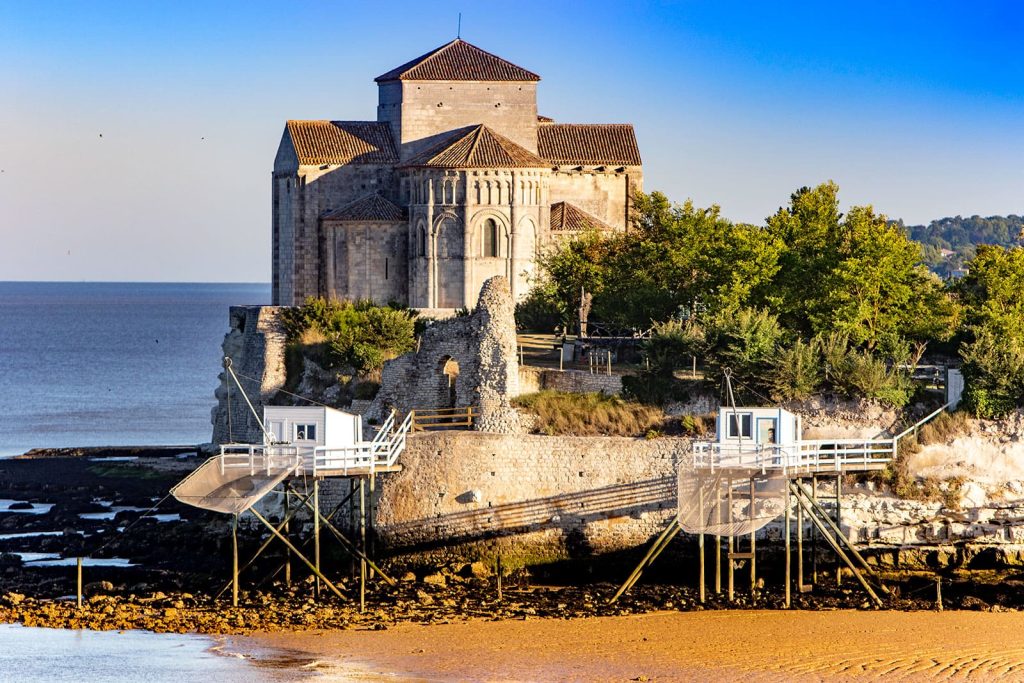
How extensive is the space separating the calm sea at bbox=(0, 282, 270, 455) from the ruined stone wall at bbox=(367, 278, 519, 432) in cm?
2265

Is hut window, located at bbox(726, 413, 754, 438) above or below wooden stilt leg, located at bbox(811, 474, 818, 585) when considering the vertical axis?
above

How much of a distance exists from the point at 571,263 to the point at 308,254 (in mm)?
10385

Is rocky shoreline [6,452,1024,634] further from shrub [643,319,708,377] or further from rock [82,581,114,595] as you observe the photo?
shrub [643,319,708,377]

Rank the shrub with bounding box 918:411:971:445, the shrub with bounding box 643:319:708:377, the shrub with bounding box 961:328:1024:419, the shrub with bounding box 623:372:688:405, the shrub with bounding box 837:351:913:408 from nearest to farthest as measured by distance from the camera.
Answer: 1. the shrub with bounding box 918:411:971:445
2. the shrub with bounding box 961:328:1024:419
3. the shrub with bounding box 837:351:913:408
4. the shrub with bounding box 623:372:688:405
5. the shrub with bounding box 643:319:708:377

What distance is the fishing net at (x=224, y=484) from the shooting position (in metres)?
34.5

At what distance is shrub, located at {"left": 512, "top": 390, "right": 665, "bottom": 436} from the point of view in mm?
40188

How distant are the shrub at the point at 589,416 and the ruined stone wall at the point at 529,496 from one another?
1659 millimetres

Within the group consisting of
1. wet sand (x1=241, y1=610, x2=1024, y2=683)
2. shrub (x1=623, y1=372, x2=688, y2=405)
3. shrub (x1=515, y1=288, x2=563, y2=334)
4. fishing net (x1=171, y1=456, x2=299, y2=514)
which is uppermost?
shrub (x1=515, y1=288, x2=563, y2=334)

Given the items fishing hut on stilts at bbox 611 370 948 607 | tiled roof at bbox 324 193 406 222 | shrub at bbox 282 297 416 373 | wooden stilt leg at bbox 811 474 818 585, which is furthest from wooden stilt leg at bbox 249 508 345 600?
tiled roof at bbox 324 193 406 222

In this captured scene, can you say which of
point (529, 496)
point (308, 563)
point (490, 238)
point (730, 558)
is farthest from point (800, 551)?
point (490, 238)

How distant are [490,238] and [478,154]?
107 inches

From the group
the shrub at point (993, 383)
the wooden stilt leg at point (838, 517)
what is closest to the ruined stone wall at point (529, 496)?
the wooden stilt leg at point (838, 517)

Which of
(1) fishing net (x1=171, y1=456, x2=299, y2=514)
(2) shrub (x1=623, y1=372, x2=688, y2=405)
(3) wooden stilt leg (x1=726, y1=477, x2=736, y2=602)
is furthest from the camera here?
(2) shrub (x1=623, y1=372, x2=688, y2=405)

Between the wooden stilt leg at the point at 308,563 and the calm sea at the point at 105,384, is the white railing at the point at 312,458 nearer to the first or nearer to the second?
the wooden stilt leg at the point at 308,563
